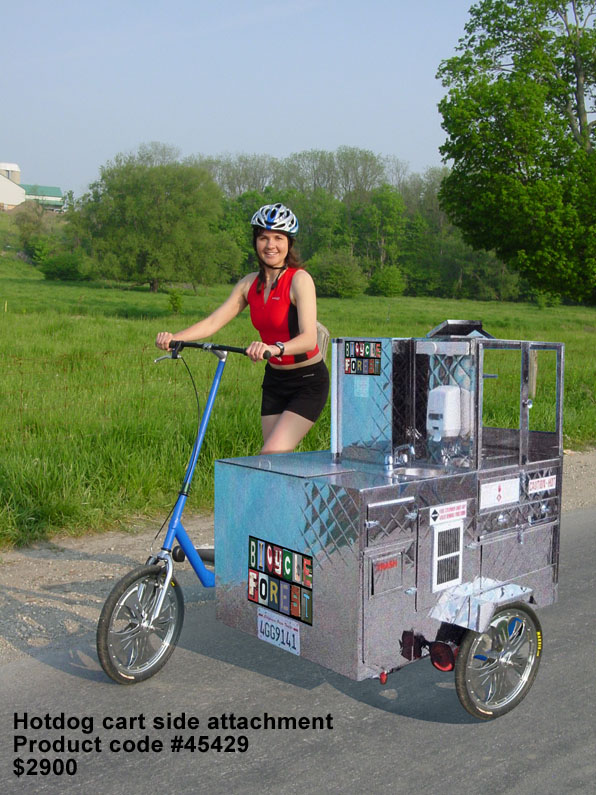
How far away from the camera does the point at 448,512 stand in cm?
326

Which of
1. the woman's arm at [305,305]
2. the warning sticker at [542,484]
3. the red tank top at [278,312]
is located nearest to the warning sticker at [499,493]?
the warning sticker at [542,484]

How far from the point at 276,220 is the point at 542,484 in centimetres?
187

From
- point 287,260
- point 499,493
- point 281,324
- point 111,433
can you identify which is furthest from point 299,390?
point 111,433

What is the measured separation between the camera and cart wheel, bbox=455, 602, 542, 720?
3.09 metres

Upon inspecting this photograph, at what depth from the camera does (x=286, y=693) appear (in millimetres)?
3496

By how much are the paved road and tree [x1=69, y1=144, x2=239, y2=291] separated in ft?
151

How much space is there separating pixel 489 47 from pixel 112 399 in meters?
16.2

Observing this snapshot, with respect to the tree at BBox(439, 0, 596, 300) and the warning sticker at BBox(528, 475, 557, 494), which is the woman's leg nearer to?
the warning sticker at BBox(528, 475, 557, 494)

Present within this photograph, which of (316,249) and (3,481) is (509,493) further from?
(316,249)

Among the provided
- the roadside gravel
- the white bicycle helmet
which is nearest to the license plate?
the roadside gravel

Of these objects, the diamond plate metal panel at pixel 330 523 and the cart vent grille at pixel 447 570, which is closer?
the diamond plate metal panel at pixel 330 523

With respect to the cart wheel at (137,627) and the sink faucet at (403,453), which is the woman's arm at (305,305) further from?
the cart wheel at (137,627)

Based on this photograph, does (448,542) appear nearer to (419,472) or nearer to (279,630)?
(419,472)

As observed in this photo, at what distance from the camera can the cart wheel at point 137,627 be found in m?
3.28
